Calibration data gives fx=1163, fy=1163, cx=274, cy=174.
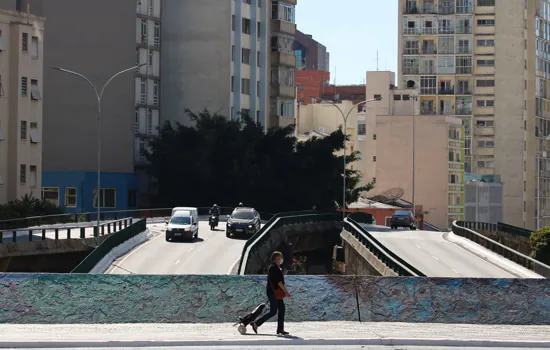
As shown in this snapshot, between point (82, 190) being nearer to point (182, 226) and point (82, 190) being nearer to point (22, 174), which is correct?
point (22, 174)

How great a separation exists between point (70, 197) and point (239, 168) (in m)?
13.6

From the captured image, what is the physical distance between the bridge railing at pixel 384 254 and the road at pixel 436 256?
2.17 meters

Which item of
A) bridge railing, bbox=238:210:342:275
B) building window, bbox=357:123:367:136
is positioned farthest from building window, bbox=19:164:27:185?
building window, bbox=357:123:367:136

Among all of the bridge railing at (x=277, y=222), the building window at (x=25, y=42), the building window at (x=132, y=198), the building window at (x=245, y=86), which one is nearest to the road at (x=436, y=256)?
the bridge railing at (x=277, y=222)

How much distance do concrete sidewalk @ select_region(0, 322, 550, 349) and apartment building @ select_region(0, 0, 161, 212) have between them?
66612 mm

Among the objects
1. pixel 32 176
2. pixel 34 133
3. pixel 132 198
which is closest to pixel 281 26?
pixel 132 198

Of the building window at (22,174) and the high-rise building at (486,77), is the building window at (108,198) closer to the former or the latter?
the building window at (22,174)

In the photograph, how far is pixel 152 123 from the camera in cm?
10538

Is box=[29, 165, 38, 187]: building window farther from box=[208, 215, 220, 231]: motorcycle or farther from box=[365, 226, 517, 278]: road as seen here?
box=[365, 226, 517, 278]: road

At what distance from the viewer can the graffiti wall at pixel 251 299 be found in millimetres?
24938

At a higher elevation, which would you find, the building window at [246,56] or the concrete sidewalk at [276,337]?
the building window at [246,56]

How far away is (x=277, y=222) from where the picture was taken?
71.3 metres

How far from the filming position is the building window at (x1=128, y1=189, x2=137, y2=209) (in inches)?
3858

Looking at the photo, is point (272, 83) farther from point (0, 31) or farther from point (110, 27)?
point (0, 31)
